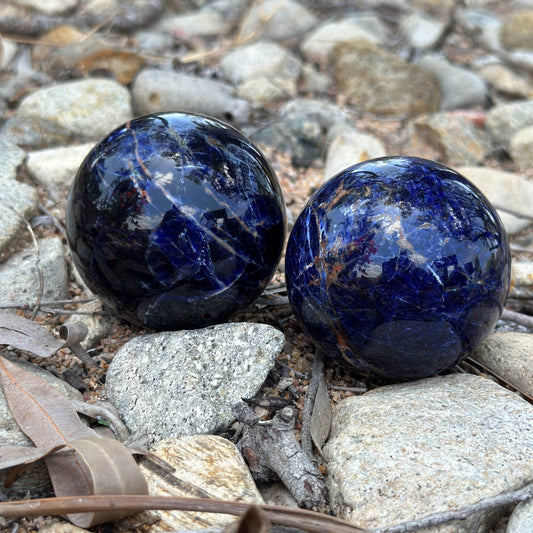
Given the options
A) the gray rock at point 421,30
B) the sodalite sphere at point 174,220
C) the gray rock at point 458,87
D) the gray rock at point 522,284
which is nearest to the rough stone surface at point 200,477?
the sodalite sphere at point 174,220

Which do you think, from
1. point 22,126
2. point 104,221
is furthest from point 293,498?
point 22,126

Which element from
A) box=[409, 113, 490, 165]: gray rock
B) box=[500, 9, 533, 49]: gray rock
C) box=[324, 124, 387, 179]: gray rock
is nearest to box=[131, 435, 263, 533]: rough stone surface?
box=[324, 124, 387, 179]: gray rock

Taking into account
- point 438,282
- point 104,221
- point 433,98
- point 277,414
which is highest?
point 104,221

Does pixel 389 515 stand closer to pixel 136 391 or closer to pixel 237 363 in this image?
pixel 237 363

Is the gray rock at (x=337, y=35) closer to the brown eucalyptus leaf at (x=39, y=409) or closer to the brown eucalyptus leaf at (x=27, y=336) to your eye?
the brown eucalyptus leaf at (x=27, y=336)

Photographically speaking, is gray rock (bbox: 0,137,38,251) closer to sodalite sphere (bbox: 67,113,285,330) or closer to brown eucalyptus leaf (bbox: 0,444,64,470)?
sodalite sphere (bbox: 67,113,285,330)

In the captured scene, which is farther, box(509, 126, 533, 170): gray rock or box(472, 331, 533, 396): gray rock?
box(509, 126, 533, 170): gray rock
